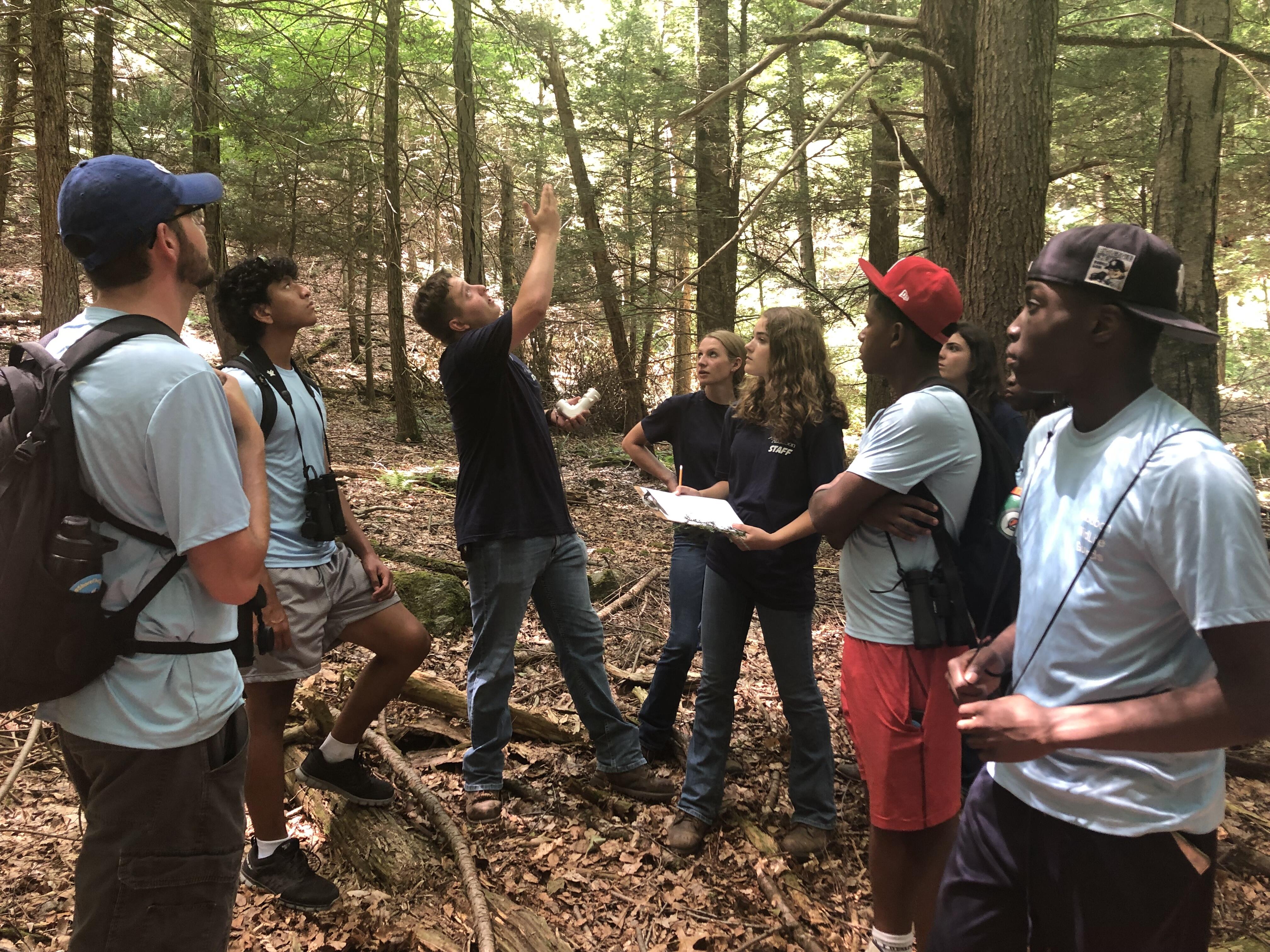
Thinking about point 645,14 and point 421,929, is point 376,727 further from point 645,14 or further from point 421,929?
point 645,14

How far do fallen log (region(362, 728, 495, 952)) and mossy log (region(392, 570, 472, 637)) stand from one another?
1.58m

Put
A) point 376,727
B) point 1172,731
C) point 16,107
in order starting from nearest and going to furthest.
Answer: point 1172,731
point 376,727
point 16,107

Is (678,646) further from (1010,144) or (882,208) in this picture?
(882,208)

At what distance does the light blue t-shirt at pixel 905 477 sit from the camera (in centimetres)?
248

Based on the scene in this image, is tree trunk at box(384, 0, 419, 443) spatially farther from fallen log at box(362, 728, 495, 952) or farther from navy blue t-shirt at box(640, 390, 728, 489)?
fallen log at box(362, 728, 495, 952)

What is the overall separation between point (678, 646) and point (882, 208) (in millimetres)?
8849

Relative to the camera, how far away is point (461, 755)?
4.23 metres

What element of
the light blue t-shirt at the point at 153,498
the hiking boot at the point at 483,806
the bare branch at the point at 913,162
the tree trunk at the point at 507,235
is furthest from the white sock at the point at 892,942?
the tree trunk at the point at 507,235

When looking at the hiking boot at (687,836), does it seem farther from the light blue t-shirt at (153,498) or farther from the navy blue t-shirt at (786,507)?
the light blue t-shirt at (153,498)

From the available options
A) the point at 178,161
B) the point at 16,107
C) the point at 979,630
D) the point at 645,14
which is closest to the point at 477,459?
the point at 979,630

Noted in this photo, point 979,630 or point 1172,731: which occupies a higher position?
point 1172,731

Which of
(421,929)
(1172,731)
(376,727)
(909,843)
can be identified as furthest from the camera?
(376,727)

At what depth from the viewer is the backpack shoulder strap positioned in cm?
316

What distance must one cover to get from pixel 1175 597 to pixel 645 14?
734 inches
